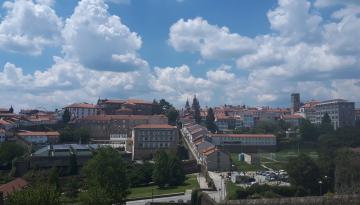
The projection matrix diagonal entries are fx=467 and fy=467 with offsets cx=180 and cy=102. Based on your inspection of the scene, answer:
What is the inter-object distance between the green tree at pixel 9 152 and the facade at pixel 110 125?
1067 inches

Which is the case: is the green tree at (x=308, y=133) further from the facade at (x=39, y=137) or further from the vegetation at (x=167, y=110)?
the facade at (x=39, y=137)

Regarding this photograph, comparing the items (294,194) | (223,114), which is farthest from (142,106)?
(294,194)

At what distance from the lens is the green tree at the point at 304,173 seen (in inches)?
2052

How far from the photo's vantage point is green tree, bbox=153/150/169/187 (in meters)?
60.1

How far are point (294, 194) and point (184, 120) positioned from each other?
2865 inches

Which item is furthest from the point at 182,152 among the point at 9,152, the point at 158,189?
the point at 9,152

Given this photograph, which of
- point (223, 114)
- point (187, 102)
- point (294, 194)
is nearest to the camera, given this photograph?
point (294, 194)

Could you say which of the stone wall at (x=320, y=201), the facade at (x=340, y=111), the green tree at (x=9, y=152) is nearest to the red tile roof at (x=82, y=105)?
the green tree at (x=9, y=152)

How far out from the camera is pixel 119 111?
375ft

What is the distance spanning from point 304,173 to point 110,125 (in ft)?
189

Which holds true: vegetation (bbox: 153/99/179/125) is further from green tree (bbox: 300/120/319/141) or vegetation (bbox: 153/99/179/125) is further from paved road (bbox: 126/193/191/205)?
paved road (bbox: 126/193/191/205)

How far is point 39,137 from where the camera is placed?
8594 cm

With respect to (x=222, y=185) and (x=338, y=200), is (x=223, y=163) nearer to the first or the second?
(x=222, y=185)

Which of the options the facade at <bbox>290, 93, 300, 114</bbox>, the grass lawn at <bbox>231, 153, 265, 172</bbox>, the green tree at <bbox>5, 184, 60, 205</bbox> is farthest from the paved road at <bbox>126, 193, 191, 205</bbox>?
the facade at <bbox>290, 93, 300, 114</bbox>
